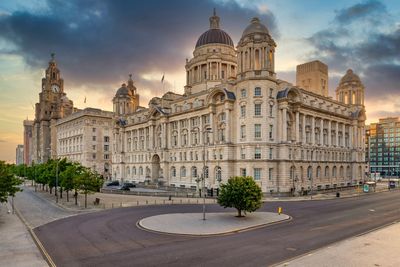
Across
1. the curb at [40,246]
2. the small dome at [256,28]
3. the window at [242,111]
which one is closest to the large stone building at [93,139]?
the window at [242,111]

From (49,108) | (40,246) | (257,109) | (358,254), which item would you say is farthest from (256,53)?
(49,108)

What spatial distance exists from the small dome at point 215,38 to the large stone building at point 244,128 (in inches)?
13.5

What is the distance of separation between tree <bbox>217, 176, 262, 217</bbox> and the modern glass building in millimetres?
174723

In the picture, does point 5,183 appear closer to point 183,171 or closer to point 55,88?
point 183,171

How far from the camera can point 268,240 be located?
25234 mm

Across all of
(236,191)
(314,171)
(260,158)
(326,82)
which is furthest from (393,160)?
(236,191)

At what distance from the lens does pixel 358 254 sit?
69.1 feet

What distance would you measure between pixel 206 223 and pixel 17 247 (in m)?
17.5

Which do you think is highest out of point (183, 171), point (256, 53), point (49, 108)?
point (49, 108)

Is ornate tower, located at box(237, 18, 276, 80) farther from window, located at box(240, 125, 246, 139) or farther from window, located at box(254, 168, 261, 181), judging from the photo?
window, located at box(254, 168, 261, 181)

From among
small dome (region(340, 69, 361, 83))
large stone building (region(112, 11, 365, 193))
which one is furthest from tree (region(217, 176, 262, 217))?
small dome (region(340, 69, 361, 83))

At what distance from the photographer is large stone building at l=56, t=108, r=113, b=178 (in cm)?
12475

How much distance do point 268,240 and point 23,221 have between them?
28763mm

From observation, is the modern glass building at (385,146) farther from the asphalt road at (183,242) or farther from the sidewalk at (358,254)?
the sidewalk at (358,254)
